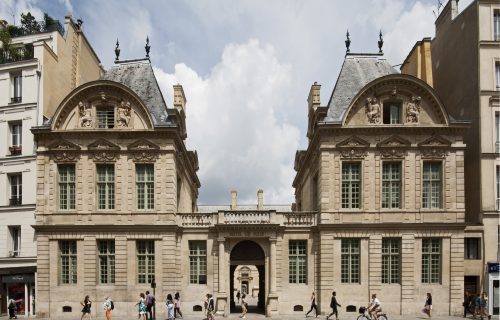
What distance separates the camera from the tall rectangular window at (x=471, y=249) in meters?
34.1

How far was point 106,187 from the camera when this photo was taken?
111ft

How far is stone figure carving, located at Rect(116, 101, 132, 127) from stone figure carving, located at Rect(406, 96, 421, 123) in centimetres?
1736

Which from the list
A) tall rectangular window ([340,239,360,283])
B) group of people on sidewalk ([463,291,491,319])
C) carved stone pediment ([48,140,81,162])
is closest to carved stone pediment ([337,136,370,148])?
tall rectangular window ([340,239,360,283])

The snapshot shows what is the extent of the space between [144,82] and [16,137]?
30.3 ft

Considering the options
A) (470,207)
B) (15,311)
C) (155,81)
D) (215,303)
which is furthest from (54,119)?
(470,207)

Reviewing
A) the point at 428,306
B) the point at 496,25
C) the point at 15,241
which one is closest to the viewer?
the point at 428,306

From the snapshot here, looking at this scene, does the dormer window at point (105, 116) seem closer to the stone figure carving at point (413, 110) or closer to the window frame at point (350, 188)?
the window frame at point (350, 188)

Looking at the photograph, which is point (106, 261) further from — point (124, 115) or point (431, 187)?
point (431, 187)

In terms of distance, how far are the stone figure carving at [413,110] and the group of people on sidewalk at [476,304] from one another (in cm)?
1113

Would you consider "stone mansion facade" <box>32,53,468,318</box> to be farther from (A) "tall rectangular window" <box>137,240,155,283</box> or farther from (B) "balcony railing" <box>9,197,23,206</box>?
(B) "balcony railing" <box>9,197,23,206</box>

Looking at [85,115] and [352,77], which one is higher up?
[352,77]

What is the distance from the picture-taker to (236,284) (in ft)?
267

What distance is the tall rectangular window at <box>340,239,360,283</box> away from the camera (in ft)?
109

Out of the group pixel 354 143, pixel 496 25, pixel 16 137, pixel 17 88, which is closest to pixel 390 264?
pixel 354 143
